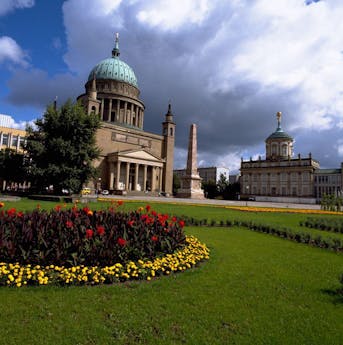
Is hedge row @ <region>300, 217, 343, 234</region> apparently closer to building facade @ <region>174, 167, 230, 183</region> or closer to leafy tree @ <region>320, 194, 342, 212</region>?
leafy tree @ <region>320, 194, 342, 212</region>

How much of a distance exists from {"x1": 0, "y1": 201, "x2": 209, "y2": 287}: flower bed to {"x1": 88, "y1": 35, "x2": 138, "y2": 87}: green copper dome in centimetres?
7769

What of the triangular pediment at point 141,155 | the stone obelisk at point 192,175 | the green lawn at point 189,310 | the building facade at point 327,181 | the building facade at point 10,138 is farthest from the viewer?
the building facade at point 10,138

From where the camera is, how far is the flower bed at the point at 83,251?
217 inches

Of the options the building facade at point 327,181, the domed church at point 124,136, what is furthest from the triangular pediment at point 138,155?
the building facade at point 327,181

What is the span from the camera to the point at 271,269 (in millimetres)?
6887

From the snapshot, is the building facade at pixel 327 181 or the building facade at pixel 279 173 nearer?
the building facade at pixel 327 181

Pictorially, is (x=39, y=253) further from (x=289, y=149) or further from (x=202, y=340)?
(x=289, y=149)

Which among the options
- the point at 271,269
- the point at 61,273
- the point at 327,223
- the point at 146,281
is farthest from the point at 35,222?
the point at 327,223

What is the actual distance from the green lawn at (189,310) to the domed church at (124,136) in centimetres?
5961

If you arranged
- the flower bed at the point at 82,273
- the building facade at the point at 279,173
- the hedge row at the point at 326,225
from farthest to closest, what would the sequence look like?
the building facade at the point at 279,173
the hedge row at the point at 326,225
the flower bed at the point at 82,273

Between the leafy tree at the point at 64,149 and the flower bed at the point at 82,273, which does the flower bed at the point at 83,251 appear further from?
the leafy tree at the point at 64,149

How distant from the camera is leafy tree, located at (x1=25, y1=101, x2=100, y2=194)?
28.4m

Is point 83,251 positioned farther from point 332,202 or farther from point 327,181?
point 327,181

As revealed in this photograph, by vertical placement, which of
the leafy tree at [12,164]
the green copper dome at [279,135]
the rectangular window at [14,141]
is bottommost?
the leafy tree at [12,164]
